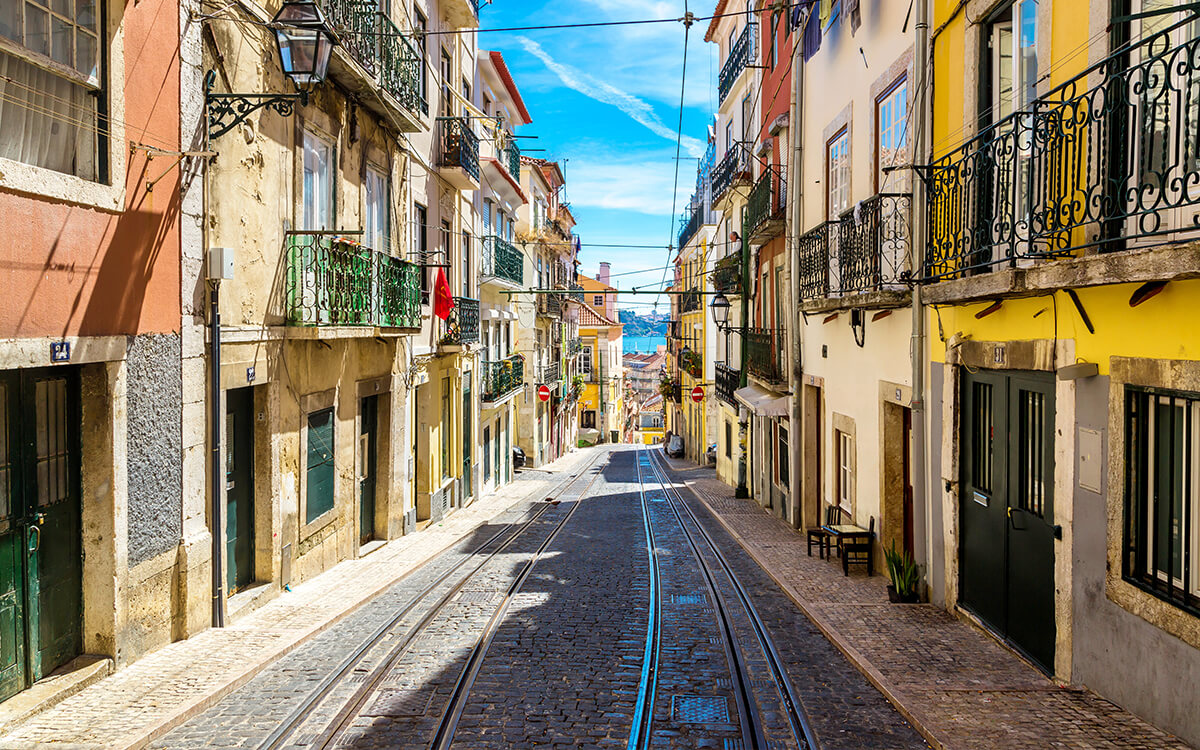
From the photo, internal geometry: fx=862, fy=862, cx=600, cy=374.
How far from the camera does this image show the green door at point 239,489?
9.12m

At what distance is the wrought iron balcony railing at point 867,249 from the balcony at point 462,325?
8.26 m

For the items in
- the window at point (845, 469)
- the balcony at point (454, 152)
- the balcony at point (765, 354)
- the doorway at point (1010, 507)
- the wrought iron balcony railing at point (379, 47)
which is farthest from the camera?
the balcony at point (454, 152)

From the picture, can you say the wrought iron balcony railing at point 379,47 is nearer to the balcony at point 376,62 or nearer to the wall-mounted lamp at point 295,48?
the balcony at point 376,62

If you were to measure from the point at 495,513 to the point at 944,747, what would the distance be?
15.3 metres

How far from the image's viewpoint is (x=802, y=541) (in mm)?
14219

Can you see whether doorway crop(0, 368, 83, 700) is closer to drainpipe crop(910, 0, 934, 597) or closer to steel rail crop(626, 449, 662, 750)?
steel rail crop(626, 449, 662, 750)

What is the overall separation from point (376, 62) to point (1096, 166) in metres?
9.92

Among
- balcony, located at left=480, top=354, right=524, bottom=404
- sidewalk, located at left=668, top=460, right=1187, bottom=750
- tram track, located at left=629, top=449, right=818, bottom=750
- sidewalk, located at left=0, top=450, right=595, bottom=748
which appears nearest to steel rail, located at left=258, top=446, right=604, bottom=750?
sidewalk, located at left=0, top=450, right=595, bottom=748

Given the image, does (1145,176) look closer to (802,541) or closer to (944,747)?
(944,747)

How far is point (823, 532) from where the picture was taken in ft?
40.1

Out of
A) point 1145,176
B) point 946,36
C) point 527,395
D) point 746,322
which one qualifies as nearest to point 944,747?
point 1145,176

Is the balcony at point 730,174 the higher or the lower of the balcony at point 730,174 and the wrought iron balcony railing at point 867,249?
the higher

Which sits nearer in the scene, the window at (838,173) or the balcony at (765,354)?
the window at (838,173)

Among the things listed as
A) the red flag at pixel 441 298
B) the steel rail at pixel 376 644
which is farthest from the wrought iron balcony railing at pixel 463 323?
the steel rail at pixel 376 644
